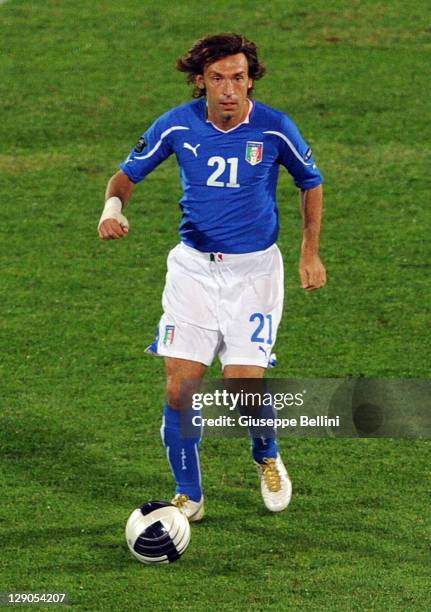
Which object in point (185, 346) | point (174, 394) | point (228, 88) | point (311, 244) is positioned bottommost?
point (174, 394)

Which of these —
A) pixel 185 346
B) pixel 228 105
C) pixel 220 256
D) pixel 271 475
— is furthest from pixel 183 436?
pixel 228 105

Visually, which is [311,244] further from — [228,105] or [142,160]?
[142,160]

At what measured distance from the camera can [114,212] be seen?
7637mm

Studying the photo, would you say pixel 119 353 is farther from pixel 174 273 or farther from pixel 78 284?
pixel 174 273

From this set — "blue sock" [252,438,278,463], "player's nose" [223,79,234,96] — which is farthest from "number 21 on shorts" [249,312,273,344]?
"player's nose" [223,79,234,96]

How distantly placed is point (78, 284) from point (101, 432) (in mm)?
2352

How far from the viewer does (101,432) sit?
29.6 ft

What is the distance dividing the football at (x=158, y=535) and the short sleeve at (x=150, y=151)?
5.31ft

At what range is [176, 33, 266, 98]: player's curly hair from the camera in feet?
25.1

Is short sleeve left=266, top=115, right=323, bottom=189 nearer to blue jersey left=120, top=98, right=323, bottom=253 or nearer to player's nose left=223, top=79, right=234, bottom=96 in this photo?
blue jersey left=120, top=98, right=323, bottom=253

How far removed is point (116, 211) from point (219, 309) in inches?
26.7

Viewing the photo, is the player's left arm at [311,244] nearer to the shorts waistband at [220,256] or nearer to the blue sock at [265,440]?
the shorts waistband at [220,256]

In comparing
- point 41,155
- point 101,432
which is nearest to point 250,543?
point 101,432

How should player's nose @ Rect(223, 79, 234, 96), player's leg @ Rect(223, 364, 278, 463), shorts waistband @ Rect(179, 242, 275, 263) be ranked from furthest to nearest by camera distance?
player's leg @ Rect(223, 364, 278, 463)
shorts waistband @ Rect(179, 242, 275, 263)
player's nose @ Rect(223, 79, 234, 96)
